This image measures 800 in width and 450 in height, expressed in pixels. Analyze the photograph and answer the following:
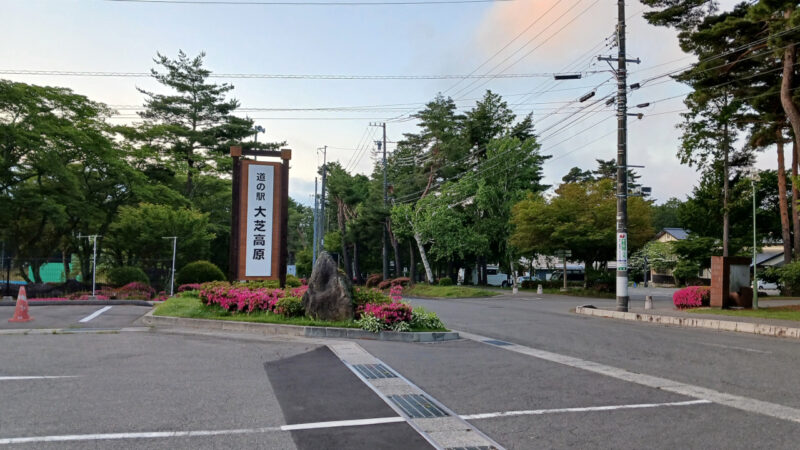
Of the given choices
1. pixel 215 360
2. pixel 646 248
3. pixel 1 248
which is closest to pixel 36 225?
pixel 1 248

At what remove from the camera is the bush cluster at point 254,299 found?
556 inches

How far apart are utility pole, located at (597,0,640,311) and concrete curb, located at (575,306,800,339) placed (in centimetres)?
80

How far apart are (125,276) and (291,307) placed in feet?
66.1

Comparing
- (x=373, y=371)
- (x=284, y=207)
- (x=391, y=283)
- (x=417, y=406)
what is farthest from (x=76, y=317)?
(x=391, y=283)

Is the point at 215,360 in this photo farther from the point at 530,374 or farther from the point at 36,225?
the point at 36,225

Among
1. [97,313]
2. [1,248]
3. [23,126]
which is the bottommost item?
[97,313]

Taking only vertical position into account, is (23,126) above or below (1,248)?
above

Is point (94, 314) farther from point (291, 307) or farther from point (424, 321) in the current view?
point (424, 321)

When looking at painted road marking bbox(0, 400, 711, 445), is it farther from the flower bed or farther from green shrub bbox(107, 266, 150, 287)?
green shrub bbox(107, 266, 150, 287)

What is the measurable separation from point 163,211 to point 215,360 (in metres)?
25.7

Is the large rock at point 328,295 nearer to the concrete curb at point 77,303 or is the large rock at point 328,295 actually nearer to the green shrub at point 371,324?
the green shrub at point 371,324

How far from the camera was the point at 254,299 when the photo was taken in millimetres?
14984

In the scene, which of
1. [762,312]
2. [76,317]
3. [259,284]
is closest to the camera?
[76,317]

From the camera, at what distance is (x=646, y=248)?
59281 mm
